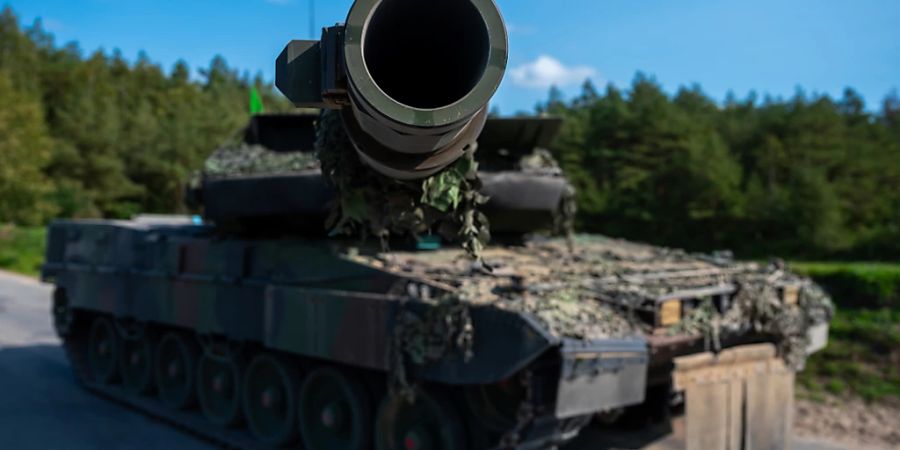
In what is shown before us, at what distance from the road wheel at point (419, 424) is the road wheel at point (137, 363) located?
3832mm

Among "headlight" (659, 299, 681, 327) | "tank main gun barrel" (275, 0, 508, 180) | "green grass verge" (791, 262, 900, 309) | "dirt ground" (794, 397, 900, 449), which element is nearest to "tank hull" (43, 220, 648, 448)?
"headlight" (659, 299, 681, 327)

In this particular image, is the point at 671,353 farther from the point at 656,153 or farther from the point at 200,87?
the point at 200,87

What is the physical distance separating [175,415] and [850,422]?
6.98 meters

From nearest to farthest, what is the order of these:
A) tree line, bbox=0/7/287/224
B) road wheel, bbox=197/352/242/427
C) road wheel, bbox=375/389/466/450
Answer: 1. road wheel, bbox=375/389/466/450
2. road wheel, bbox=197/352/242/427
3. tree line, bbox=0/7/287/224

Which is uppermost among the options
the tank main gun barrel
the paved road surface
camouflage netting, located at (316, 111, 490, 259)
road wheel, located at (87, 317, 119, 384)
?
the tank main gun barrel

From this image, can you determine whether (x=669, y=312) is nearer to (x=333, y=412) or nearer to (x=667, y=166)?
Result: (x=333, y=412)

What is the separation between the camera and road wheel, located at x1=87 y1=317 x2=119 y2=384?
9586 millimetres

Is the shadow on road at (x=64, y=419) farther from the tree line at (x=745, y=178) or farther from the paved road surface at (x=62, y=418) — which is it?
the tree line at (x=745, y=178)

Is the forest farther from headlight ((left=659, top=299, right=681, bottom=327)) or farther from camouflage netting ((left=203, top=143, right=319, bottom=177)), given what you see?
headlight ((left=659, top=299, right=681, bottom=327))

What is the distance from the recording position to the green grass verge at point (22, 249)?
92.0ft

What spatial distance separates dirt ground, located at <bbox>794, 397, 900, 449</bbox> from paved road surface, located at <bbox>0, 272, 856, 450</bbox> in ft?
1.95

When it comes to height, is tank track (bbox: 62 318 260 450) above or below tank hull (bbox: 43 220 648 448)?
below

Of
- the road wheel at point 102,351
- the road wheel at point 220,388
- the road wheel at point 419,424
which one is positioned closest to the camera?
the road wheel at point 419,424

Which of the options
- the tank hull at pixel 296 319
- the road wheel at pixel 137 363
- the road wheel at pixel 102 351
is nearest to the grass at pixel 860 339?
the tank hull at pixel 296 319
